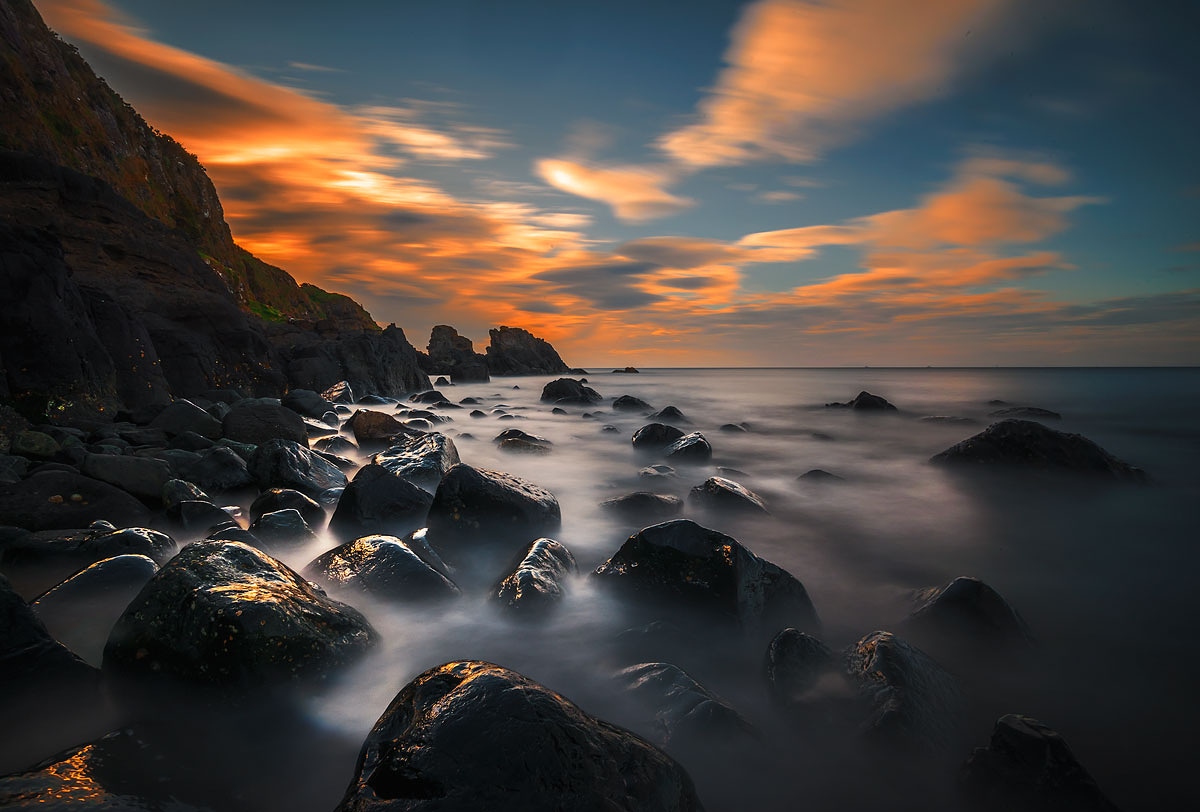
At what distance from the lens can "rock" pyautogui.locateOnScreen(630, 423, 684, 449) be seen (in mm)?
12281

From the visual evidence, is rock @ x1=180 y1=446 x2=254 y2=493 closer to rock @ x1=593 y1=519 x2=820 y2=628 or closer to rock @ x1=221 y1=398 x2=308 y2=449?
rock @ x1=221 y1=398 x2=308 y2=449

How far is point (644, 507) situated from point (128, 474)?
5799mm

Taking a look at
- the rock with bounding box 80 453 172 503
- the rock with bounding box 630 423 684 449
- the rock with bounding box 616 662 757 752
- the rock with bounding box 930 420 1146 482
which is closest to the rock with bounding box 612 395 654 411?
the rock with bounding box 630 423 684 449

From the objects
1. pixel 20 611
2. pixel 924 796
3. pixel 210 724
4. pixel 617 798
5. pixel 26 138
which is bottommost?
pixel 924 796

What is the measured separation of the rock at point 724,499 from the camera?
732 centimetres

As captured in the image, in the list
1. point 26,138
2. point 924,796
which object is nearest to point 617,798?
point 924,796

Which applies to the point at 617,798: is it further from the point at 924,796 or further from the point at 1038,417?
the point at 1038,417

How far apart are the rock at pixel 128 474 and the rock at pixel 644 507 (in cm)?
509

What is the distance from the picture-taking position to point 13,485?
496 cm

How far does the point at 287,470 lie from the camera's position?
683 centimetres

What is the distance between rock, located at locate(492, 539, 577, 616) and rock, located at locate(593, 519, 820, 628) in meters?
0.47

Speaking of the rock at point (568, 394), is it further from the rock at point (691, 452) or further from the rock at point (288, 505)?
the rock at point (288, 505)

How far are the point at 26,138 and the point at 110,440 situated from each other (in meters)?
25.5

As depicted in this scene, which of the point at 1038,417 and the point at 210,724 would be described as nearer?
the point at 210,724
